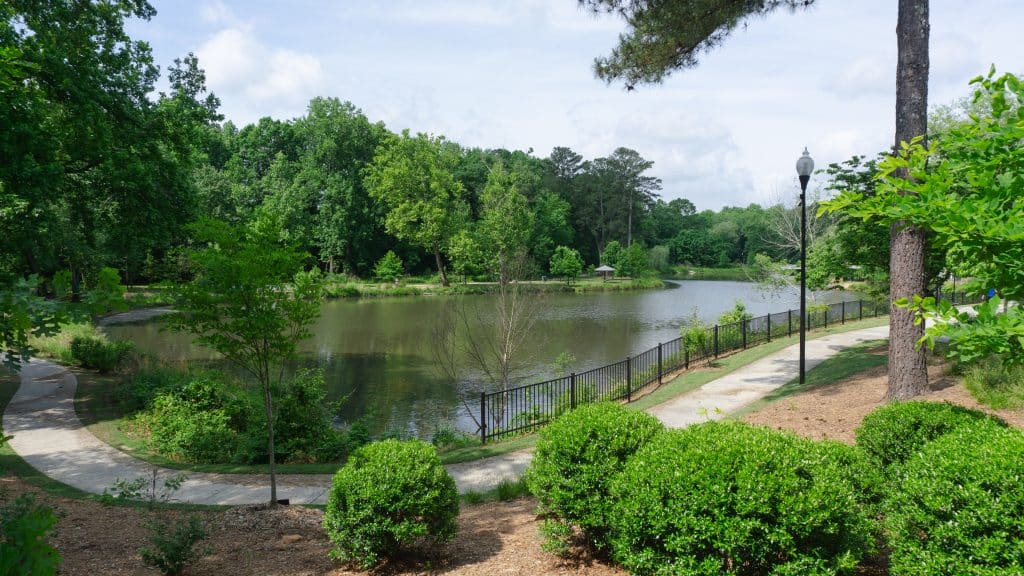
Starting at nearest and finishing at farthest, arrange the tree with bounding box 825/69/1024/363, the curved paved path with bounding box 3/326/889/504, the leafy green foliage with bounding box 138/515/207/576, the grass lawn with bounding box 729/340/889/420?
the tree with bounding box 825/69/1024/363, the leafy green foliage with bounding box 138/515/207/576, the curved paved path with bounding box 3/326/889/504, the grass lawn with bounding box 729/340/889/420

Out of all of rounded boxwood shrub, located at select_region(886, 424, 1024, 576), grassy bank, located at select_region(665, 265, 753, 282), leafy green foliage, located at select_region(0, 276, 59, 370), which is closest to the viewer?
rounded boxwood shrub, located at select_region(886, 424, 1024, 576)

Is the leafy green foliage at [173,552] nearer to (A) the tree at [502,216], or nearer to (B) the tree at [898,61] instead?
(B) the tree at [898,61]

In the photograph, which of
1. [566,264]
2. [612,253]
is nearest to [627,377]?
[566,264]

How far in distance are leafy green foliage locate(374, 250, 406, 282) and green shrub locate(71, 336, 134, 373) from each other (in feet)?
108

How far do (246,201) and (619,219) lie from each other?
4221 centimetres

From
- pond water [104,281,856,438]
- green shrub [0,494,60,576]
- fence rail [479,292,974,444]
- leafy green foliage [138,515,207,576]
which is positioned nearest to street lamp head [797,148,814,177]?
fence rail [479,292,974,444]

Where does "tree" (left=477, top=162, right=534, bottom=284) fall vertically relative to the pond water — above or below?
above

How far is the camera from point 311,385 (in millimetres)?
10695

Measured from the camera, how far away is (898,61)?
29.4 ft

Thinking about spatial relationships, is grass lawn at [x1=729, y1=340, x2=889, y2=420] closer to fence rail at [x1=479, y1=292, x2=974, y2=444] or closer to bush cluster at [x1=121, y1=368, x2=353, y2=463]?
fence rail at [x1=479, y1=292, x2=974, y2=444]

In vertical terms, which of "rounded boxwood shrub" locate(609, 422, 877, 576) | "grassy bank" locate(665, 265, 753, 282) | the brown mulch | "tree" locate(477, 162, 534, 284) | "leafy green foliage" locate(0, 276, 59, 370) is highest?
"tree" locate(477, 162, 534, 284)

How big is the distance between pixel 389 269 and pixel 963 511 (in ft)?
162

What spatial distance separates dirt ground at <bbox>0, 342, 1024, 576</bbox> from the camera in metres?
5.01

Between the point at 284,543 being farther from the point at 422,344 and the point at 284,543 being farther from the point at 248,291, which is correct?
the point at 422,344
